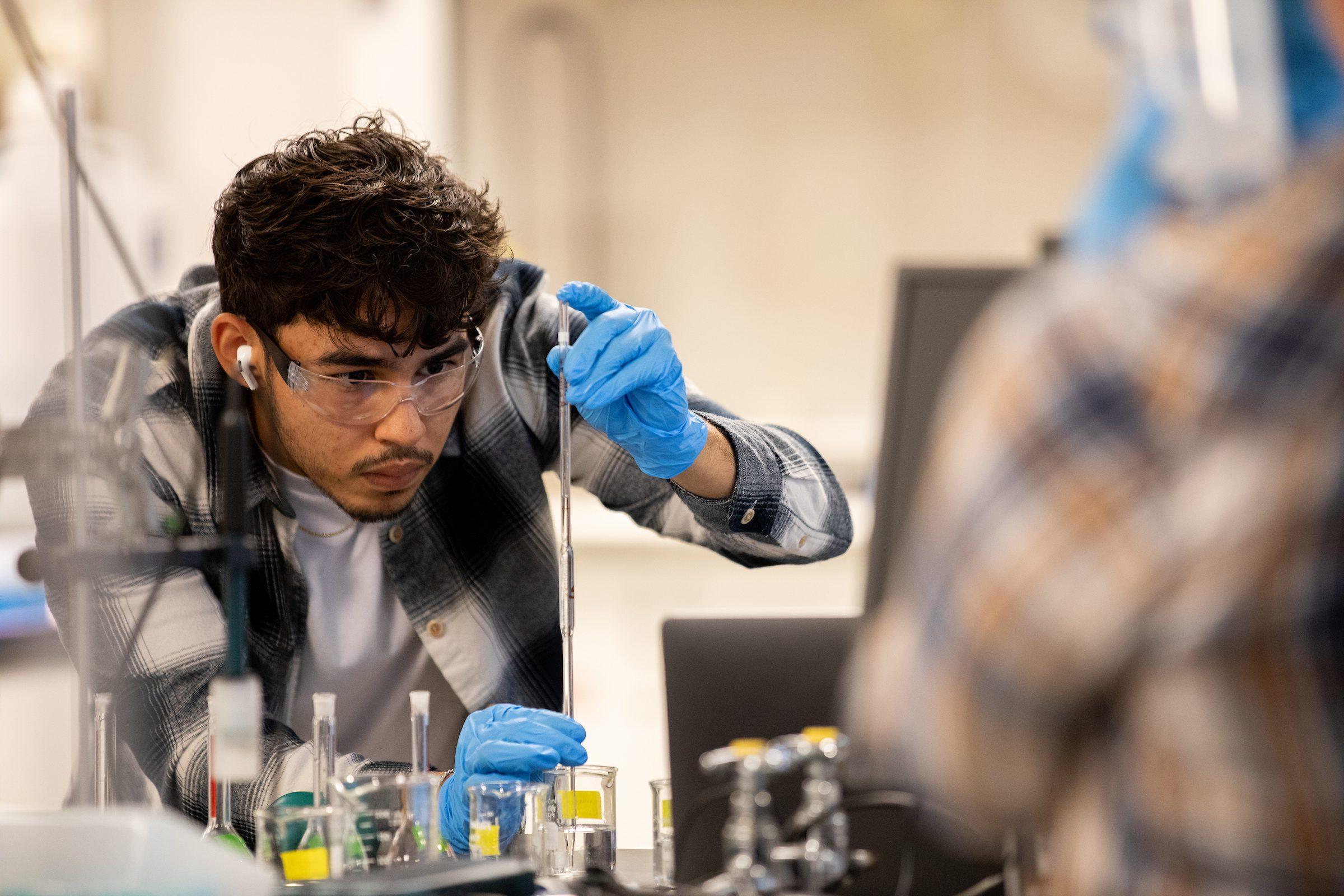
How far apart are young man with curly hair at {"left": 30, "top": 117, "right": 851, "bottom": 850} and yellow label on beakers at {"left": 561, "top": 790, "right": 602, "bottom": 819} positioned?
0.12 meters

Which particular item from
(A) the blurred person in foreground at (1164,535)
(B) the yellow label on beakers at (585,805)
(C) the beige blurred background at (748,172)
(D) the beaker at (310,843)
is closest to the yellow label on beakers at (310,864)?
(D) the beaker at (310,843)

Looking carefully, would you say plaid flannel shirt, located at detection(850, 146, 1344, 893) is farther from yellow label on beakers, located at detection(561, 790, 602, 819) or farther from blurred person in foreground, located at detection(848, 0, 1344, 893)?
yellow label on beakers, located at detection(561, 790, 602, 819)

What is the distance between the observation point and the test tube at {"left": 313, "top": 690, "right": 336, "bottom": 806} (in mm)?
1128

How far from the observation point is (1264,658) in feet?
1.82

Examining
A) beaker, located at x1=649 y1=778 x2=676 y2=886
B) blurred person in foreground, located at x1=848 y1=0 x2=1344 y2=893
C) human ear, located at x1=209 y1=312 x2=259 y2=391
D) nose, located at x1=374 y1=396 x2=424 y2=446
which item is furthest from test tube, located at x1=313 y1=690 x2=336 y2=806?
blurred person in foreground, located at x1=848 y1=0 x2=1344 y2=893

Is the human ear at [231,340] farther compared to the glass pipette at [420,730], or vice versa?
the human ear at [231,340]

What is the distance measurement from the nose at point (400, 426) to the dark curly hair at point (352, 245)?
76mm

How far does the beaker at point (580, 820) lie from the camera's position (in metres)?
1.10

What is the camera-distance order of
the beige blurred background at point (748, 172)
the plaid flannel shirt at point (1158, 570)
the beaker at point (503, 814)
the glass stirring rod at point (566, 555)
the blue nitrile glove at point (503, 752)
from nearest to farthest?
1. the plaid flannel shirt at point (1158, 570)
2. the beaker at point (503, 814)
3. the blue nitrile glove at point (503, 752)
4. the glass stirring rod at point (566, 555)
5. the beige blurred background at point (748, 172)

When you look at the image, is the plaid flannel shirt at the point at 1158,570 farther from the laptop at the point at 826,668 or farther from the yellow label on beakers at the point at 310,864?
the yellow label on beakers at the point at 310,864

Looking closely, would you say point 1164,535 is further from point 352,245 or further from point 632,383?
point 352,245

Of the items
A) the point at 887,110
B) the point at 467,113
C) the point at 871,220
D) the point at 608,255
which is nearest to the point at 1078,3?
the point at 887,110

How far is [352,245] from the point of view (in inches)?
57.7

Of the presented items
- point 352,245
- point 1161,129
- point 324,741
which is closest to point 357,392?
point 352,245
